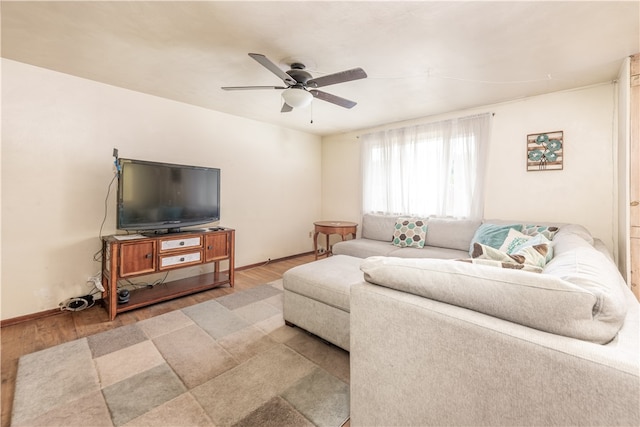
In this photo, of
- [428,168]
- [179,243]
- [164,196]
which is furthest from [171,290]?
[428,168]

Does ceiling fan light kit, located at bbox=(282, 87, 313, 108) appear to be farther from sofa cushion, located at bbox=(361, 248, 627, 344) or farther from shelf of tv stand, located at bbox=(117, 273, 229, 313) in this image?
shelf of tv stand, located at bbox=(117, 273, 229, 313)

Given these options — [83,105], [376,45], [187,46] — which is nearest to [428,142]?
[376,45]

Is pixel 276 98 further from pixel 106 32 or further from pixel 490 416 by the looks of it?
pixel 490 416

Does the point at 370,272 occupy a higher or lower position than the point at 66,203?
lower

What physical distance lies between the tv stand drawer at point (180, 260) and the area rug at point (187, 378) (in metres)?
0.61

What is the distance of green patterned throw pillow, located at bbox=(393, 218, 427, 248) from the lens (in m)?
3.64

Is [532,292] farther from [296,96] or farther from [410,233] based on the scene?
[410,233]

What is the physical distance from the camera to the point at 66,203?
2.62 metres

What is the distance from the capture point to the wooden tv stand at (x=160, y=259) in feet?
8.18

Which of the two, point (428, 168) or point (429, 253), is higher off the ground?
point (428, 168)

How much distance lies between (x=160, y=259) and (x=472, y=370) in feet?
9.45

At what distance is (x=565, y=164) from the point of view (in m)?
2.92

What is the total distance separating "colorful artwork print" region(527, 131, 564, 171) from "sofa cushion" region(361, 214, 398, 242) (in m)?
1.79

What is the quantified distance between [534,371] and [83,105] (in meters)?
3.92
